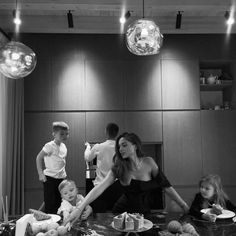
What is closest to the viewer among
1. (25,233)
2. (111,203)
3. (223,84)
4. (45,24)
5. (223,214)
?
(25,233)

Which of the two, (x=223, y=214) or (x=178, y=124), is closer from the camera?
(x=223, y=214)

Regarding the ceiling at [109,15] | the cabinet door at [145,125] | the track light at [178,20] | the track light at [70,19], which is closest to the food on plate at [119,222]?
the ceiling at [109,15]

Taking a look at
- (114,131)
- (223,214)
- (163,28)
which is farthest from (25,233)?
(163,28)

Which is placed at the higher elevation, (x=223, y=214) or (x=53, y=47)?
(x=53, y=47)

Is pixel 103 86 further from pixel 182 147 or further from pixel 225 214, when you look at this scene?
pixel 225 214

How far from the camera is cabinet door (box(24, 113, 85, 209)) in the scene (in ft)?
14.0

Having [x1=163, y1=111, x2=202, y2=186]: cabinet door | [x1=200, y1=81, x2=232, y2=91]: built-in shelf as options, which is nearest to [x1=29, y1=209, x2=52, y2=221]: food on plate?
[x1=163, y1=111, x2=202, y2=186]: cabinet door

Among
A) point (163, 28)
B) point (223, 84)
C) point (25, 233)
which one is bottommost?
point (25, 233)

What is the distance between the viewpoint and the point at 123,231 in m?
1.57

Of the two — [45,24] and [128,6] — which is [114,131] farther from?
[45,24]

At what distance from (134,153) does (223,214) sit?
27.5 inches

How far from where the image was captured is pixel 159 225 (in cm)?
166

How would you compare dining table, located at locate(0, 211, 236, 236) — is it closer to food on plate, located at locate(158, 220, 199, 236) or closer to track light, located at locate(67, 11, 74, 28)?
food on plate, located at locate(158, 220, 199, 236)

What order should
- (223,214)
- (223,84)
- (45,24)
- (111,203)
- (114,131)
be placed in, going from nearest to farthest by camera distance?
(223,214) → (111,203) → (114,131) → (45,24) → (223,84)
